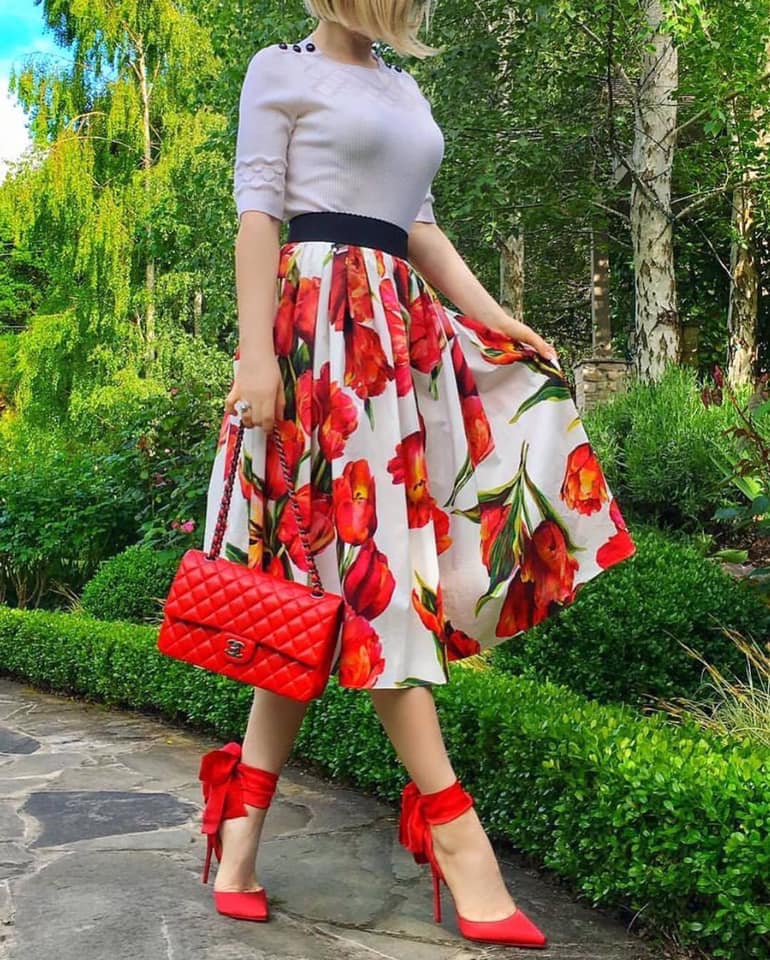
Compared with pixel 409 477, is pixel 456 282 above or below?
above

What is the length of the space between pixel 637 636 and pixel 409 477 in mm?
2062

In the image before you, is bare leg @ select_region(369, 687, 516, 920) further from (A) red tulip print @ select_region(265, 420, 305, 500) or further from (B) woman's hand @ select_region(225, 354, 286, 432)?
(B) woman's hand @ select_region(225, 354, 286, 432)

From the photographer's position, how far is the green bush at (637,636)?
403cm

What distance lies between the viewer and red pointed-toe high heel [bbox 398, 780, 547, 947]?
2.14m

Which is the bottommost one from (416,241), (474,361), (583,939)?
(583,939)

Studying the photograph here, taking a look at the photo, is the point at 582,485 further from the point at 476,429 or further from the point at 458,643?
the point at 458,643

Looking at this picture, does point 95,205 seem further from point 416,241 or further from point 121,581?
point 416,241

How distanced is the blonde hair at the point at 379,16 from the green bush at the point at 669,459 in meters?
4.77

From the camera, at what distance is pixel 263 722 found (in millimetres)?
2330

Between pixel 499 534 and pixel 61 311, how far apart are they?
2253 centimetres

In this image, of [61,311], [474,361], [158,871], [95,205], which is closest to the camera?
[474,361]

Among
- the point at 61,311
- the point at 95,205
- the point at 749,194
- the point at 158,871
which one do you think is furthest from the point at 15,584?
the point at 61,311

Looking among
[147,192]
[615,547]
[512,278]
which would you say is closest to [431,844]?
[615,547]

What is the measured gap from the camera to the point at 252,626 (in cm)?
213
